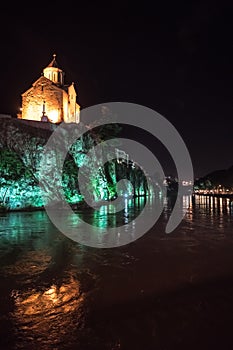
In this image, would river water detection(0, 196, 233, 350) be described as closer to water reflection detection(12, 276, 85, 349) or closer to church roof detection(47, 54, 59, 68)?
water reflection detection(12, 276, 85, 349)

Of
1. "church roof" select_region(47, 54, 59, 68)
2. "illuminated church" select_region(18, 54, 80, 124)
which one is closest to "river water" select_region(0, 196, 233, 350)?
"illuminated church" select_region(18, 54, 80, 124)

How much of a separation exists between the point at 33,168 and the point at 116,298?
101 feet

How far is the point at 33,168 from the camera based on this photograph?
3481 centimetres

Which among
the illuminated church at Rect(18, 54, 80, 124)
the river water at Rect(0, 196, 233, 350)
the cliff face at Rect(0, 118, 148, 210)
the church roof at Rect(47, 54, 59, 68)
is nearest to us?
the river water at Rect(0, 196, 233, 350)

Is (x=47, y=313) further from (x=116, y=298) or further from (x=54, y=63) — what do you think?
(x=54, y=63)

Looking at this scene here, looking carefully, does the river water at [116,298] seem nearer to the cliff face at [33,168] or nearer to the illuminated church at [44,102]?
the cliff face at [33,168]

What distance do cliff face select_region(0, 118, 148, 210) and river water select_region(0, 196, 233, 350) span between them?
22.1 m

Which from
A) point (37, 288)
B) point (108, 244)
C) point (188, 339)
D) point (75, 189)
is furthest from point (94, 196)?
point (188, 339)

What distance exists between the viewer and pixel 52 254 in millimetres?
10742

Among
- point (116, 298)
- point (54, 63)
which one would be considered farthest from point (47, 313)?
point (54, 63)

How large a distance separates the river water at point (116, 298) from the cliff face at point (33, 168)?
72.5ft

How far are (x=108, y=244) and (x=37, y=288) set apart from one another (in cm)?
622

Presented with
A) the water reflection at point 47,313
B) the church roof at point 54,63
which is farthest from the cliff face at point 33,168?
the water reflection at point 47,313

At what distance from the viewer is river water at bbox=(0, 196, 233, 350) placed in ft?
14.5
